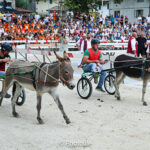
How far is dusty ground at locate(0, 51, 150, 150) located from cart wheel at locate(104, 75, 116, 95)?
1.76ft

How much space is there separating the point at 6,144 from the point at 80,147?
4.48ft

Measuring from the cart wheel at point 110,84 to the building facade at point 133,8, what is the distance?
42916 millimetres

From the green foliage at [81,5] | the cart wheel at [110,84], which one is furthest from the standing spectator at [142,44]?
the green foliage at [81,5]

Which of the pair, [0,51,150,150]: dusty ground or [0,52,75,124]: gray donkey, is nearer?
[0,51,150,150]: dusty ground

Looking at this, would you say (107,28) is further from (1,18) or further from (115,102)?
(115,102)

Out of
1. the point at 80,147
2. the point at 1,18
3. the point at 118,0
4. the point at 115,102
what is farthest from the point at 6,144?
the point at 118,0

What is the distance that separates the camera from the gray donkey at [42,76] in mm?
6518

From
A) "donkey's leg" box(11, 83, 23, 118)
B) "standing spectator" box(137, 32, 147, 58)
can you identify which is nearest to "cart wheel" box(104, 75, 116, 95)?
"donkey's leg" box(11, 83, 23, 118)

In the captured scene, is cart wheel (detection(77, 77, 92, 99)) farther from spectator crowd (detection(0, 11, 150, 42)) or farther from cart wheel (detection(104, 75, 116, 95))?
spectator crowd (detection(0, 11, 150, 42))

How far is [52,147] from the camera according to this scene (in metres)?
5.58

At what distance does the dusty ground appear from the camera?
5715mm

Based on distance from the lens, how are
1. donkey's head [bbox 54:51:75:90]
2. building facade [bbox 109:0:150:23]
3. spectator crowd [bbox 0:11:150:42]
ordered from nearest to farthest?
donkey's head [bbox 54:51:75:90], spectator crowd [bbox 0:11:150:42], building facade [bbox 109:0:150:23]

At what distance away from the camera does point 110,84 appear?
33.2 feet

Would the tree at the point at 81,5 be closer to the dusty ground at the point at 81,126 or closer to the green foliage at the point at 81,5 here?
the green foliage at the point at 81,5
